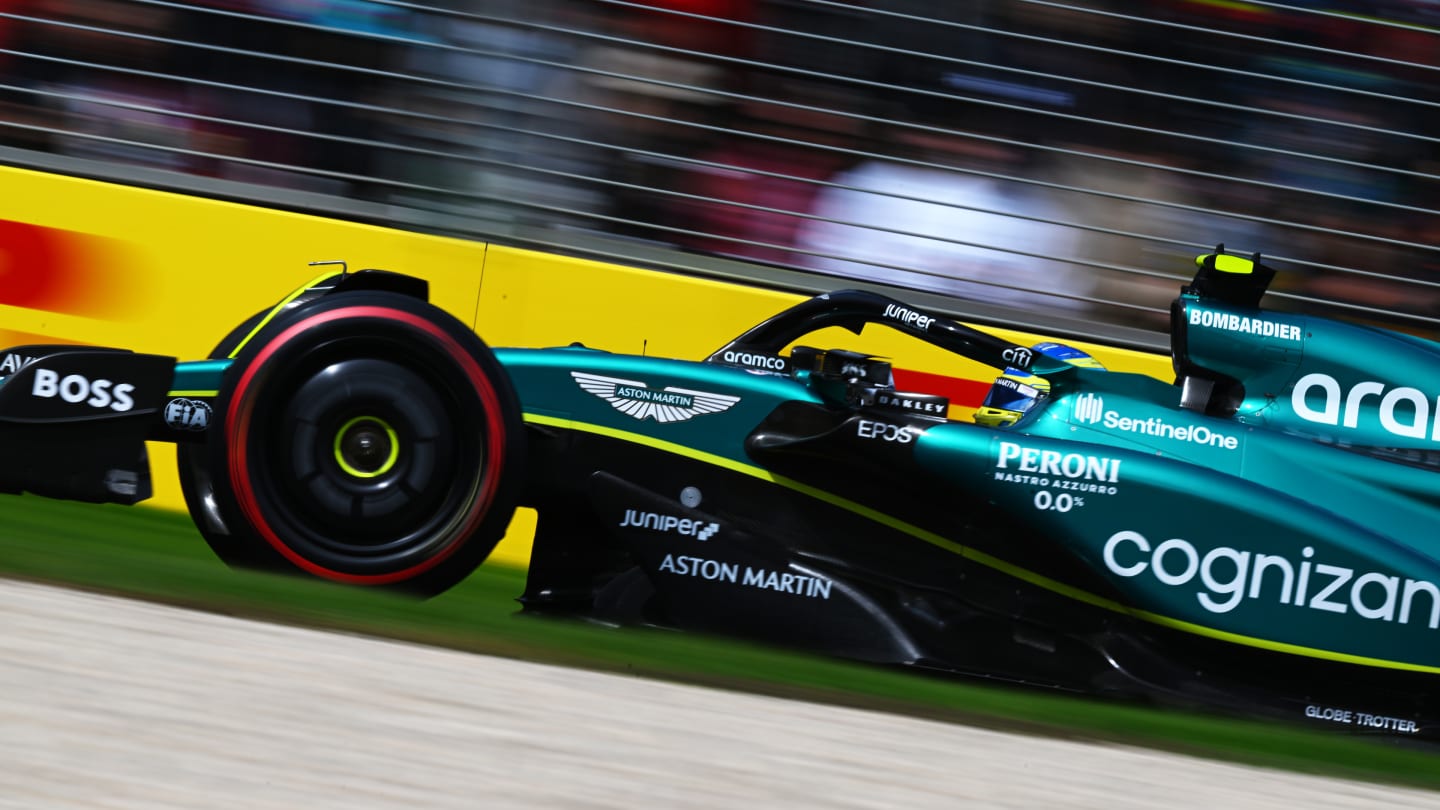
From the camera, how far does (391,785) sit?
237cm

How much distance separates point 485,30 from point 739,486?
2.50 m

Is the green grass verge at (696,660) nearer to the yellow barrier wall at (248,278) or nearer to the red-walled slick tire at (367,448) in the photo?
the red-walled slick tire at (367,448)

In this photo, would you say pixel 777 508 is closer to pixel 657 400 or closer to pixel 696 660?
pixel 657 400

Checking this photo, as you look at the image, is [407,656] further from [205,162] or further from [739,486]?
[205,162]

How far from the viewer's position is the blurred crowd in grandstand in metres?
5.57

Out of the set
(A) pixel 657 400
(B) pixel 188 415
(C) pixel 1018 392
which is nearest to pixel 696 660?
(A) pixel 657 400

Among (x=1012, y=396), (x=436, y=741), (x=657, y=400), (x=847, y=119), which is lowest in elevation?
(x=436, y=741)

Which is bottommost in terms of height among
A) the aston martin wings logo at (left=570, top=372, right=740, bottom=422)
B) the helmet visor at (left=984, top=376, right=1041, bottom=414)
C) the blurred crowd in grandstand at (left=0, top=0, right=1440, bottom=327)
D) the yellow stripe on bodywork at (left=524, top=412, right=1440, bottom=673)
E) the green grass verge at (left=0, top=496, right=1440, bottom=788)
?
the green grass verge at (left=0, top=496, right=1440, bottom=788)

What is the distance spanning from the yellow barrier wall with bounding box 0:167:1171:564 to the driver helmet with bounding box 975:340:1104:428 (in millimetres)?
1121

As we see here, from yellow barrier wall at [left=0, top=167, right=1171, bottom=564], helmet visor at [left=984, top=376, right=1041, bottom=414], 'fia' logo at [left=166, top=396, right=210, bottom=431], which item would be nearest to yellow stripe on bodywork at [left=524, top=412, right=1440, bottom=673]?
helmet visor at [left=984, top=376, right=1041, bottom=414]

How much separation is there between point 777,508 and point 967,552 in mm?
486

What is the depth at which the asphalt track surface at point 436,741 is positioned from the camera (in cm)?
235

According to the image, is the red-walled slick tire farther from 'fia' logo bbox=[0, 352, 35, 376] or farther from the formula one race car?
'fia' logo bbox=[0, 352, 35, 376]

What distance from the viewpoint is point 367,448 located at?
3799 millimetres
